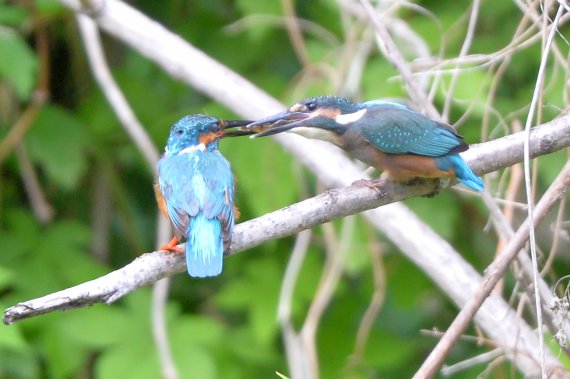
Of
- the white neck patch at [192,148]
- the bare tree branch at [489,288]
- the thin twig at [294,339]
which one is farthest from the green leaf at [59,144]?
the bare tree branch at [489,288]

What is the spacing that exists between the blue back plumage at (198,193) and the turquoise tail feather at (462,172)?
0.51m

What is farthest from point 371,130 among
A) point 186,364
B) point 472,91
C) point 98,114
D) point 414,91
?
point 98,114

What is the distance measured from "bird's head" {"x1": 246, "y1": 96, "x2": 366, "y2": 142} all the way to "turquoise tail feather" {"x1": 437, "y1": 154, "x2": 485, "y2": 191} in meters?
0.26

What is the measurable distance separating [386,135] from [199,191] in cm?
51

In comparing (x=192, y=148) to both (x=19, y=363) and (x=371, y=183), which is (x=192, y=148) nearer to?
(x=371, y=183)

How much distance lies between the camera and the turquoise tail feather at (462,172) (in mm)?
2275

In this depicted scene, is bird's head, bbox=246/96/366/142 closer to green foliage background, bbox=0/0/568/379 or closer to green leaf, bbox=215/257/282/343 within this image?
green foliage background, bbox=0/0/568/379

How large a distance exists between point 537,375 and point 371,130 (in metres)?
0.80

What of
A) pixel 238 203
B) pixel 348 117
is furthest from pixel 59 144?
pixel 348 117

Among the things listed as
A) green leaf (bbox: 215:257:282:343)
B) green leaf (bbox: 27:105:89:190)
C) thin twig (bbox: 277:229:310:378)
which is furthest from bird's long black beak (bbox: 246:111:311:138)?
green leaf (bbox: 27:105:89:190)

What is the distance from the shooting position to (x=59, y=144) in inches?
162

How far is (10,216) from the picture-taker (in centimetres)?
423

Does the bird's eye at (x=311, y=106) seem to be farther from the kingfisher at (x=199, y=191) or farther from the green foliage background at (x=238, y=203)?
the green foliage background at (x=238, y=203)

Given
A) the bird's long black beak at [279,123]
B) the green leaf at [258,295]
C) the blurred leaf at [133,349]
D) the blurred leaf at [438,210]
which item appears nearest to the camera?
the bird's long black beak at [279,123]
